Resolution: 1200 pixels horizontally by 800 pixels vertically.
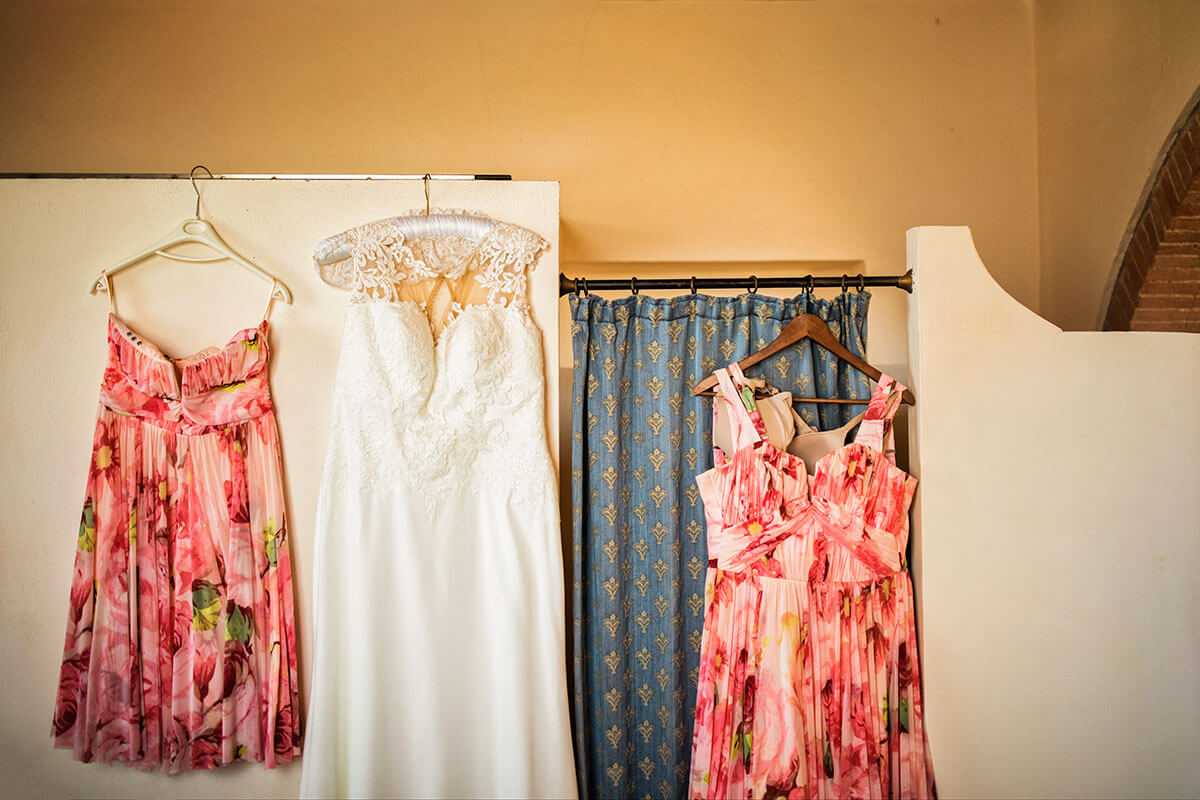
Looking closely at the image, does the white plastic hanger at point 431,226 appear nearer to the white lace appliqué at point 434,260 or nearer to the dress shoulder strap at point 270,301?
the white lace appliqué at point 434,260

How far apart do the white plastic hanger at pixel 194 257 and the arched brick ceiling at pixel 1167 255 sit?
2.60 m

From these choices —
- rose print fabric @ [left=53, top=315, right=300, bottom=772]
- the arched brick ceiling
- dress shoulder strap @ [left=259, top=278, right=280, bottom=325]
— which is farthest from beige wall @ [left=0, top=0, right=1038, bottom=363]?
rose print fabric @ [left=53, top=315, right=300, bottom=772]

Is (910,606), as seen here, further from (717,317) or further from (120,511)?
(120,511)

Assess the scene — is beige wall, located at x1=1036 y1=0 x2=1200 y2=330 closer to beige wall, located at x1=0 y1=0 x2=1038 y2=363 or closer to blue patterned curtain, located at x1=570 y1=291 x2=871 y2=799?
beige wall, located at x1=0 y1=0 x2=1038 y2=363

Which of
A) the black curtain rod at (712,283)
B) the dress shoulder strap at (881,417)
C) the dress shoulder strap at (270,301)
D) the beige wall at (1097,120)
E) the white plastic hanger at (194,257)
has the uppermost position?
the beige wall at (1097,120)

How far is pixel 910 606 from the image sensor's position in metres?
2.08

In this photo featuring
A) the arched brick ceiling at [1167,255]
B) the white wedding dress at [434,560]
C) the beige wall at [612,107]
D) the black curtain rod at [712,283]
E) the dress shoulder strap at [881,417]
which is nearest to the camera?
the white wedding dress at [434,560]

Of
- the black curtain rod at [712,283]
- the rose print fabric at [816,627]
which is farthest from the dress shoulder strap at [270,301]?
the rose print fabric at [816,627]

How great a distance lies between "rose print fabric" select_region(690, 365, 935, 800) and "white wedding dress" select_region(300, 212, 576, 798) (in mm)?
443

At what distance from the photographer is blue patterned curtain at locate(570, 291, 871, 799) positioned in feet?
7.21

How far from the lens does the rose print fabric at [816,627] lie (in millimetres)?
2014

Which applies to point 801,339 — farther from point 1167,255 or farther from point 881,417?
point 1167,255

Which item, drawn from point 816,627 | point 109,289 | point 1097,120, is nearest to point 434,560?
point 816,627

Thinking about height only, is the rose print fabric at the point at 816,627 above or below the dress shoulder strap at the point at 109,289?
below
